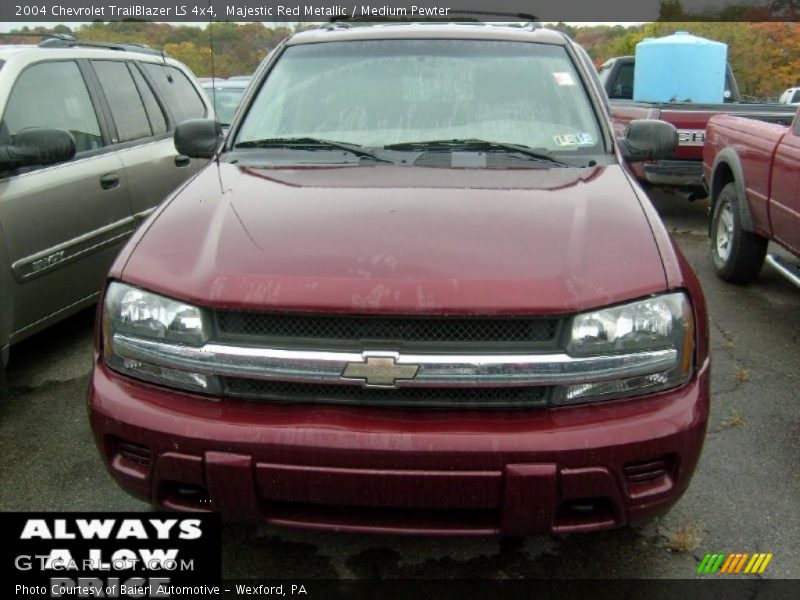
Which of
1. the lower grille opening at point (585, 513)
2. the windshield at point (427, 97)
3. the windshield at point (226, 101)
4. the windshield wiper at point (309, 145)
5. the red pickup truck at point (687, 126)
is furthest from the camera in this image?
the windshield at point (226, 101)

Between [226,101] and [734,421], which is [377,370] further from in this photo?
[226,101]

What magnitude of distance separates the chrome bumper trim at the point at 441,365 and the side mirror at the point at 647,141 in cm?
154

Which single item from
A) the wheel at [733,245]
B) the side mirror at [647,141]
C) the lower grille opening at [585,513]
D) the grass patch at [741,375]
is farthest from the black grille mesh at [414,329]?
the wheel at [733,245]

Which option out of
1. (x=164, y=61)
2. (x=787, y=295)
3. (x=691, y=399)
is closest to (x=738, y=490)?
(x=691, y=399)

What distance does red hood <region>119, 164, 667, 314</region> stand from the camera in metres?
2.17

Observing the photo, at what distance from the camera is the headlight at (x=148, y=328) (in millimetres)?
2264

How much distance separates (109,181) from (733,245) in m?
4.47

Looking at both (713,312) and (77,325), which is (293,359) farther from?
(713,312)

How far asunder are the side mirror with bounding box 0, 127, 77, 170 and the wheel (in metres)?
4.61

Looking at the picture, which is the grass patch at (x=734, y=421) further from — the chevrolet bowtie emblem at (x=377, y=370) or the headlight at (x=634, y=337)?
the chevrolet bowtie emblem at (x=377, y=370)

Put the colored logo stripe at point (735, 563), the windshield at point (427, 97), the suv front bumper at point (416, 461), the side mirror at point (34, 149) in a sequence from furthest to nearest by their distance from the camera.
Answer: the side mirror at point (34, 149)
the windshield at point (427, 97)
the colored logo stripe at point (735, 563)
the suv front bumper at point (416, 461)

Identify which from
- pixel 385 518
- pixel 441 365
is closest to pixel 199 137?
pixel 441 365

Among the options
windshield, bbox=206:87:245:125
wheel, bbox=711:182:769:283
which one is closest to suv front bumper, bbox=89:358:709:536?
wheel, bbox=711:182:769:283

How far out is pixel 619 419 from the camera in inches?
86.4
